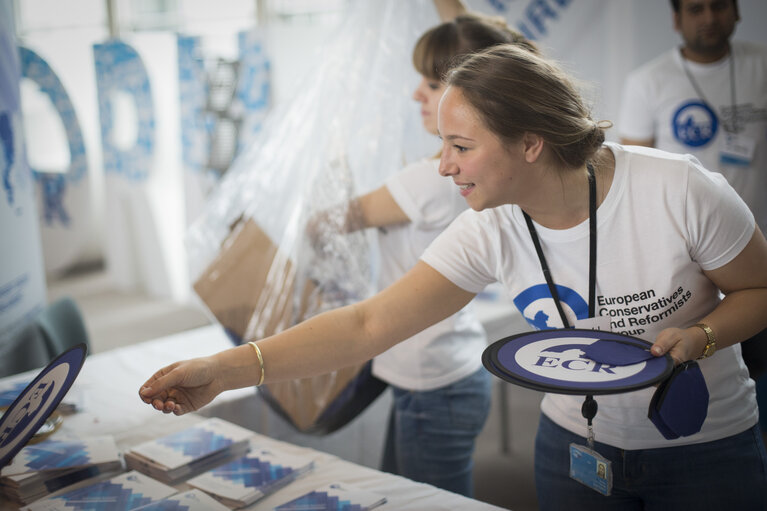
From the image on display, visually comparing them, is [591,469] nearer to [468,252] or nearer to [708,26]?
[468,252]

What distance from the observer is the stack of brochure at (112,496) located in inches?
46.5

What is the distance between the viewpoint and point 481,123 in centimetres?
103

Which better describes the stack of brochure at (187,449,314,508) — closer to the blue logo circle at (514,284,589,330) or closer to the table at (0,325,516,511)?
the table at (0,325,516,511)

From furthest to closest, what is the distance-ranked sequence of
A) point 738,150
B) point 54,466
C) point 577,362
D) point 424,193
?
point 738,150
point 424,193
point 54,466
point 577,362

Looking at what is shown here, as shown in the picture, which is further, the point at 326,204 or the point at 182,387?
the point at 326,204

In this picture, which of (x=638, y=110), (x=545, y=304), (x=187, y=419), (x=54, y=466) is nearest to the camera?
(x=545, y=304)

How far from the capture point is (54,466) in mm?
1284

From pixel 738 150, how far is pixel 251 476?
5.97 ft

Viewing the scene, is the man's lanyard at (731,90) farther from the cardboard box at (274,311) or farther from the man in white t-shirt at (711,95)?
the cardboard box at (274,311)

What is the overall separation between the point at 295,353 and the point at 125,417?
0.71 metres

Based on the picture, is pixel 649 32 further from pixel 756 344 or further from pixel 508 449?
pixel 756 344

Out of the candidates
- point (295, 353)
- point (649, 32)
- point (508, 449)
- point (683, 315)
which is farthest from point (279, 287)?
point (649, 32)

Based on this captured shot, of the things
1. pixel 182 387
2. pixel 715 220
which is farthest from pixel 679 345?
pixel 182 387

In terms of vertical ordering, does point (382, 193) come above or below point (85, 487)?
above
